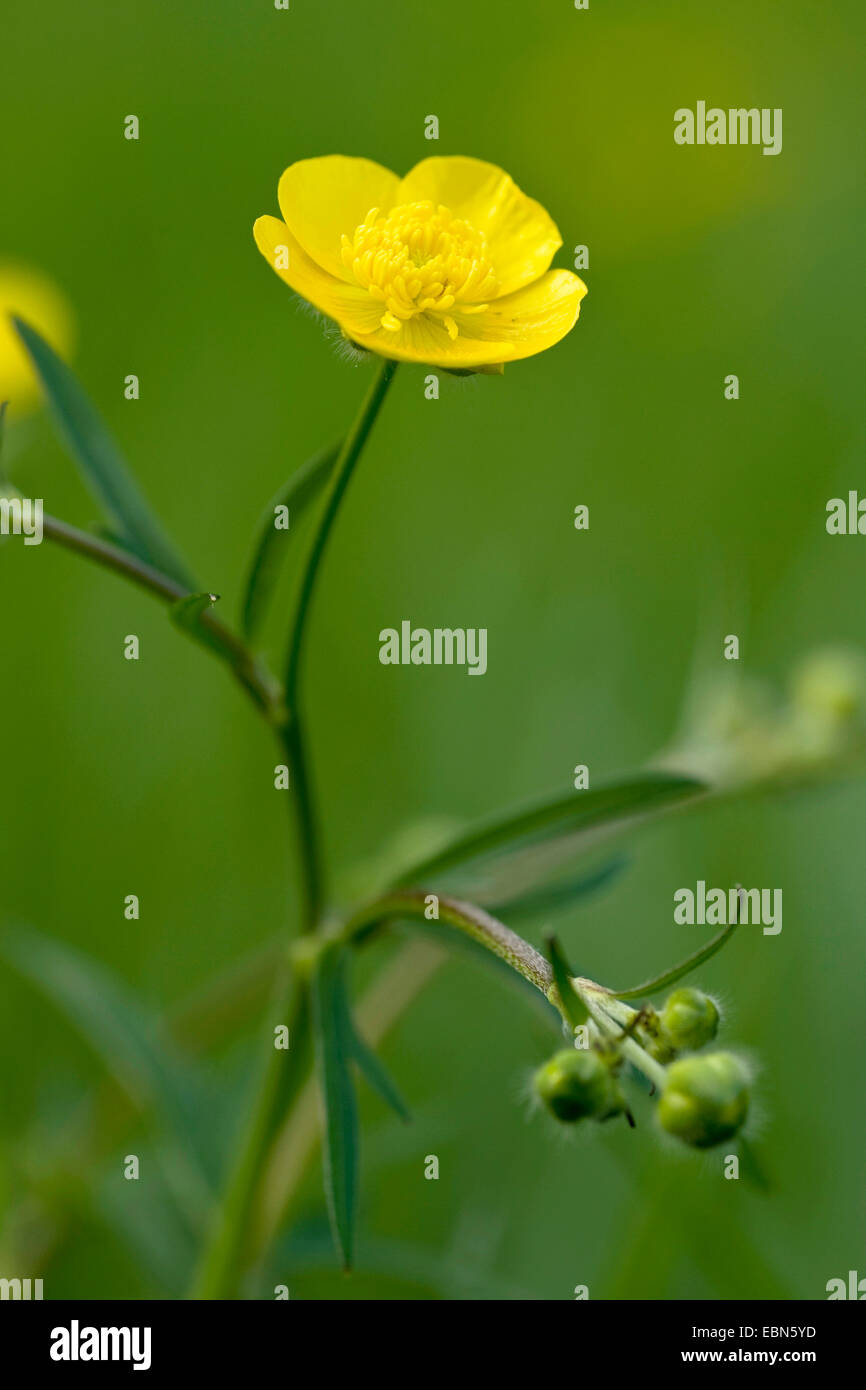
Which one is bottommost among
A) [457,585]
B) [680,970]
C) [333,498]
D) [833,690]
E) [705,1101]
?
[705,1101]

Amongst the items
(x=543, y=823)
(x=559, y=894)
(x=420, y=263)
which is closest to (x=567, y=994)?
(x=543, y=823)

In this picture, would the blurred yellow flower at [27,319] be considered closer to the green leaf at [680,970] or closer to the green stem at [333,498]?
the green stem at [333,498]

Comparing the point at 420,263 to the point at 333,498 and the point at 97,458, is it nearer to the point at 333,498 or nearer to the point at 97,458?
the point at 333,498

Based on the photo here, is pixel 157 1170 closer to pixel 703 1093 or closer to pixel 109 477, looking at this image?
pixel 109 477

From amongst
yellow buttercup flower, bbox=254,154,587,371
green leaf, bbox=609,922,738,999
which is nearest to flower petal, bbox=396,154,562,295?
yellow buttercup flower, bbox=254,154,587,371

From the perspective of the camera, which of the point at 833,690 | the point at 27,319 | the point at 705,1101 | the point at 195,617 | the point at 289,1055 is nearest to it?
the point at 705,1101

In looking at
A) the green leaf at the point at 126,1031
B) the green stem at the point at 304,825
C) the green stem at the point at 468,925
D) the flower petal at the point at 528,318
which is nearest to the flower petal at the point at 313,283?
the flower petal at the point at 528,318
